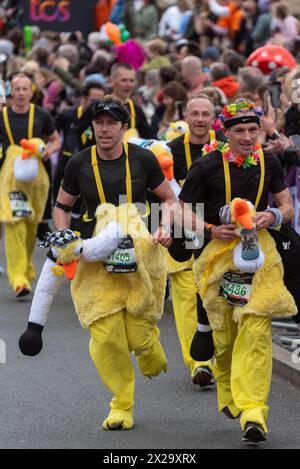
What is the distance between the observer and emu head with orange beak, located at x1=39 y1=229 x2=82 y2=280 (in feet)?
23.9

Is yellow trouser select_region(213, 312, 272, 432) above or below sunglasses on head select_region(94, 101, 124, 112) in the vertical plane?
below

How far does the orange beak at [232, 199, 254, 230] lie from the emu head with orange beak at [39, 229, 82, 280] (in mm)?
901

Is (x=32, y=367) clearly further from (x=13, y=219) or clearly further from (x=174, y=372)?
(x=13, y=219)

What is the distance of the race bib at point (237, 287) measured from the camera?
7320 mm

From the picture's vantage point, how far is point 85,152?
25.2 ft

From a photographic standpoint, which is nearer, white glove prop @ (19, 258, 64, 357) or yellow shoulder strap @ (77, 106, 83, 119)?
white glove prop @ (19, 258, 64, 357)

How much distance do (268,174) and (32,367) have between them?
2829 millimetres

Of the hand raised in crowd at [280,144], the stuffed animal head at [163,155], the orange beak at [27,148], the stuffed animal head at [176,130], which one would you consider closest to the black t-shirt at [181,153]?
the stuffed animal head at [163,155]

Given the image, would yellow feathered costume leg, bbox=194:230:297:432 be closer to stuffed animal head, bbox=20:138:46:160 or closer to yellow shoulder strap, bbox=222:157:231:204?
yellow shoulder strap, bbox=222:157:231:204

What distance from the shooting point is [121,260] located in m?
7.45

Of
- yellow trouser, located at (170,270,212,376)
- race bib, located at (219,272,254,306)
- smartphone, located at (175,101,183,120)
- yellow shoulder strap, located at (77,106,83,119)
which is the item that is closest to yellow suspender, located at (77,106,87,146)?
yellow shoulder strap, located at (77,106,83,119)

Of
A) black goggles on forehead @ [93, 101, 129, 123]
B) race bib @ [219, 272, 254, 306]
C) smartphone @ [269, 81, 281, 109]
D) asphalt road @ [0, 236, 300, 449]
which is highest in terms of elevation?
black goggles on forehead @ [93, 101, 129, 123]

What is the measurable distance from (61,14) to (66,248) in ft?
50.6

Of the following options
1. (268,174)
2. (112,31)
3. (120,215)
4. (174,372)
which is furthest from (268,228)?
(112,31)
